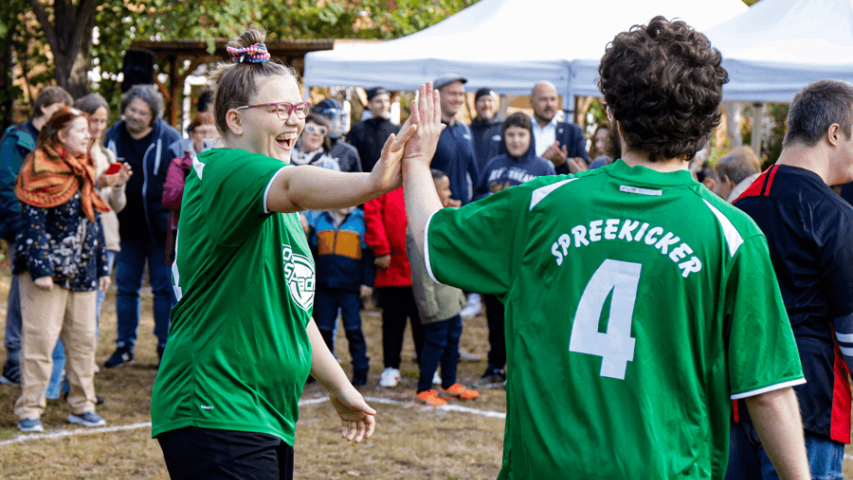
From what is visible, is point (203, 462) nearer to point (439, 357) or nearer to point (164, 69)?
point (439, 357)

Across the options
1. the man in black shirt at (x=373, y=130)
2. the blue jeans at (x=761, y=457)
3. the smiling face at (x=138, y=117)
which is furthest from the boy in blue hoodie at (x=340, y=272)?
the blue jeans at (x=761, y=457)

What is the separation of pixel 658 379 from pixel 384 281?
16.9ft

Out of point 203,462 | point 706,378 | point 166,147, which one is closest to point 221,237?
point 203,462

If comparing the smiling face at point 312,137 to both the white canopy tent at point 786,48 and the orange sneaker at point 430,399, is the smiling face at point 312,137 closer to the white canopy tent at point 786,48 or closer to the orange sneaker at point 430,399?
the orange sneaker at point 430,399

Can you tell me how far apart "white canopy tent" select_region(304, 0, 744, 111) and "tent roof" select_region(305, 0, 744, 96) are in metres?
0.01

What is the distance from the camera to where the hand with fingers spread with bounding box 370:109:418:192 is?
6.38ft

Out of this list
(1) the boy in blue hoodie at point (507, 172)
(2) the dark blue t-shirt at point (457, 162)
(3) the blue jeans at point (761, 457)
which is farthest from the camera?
(2) the dark blue t-shirt at point (457, 162)

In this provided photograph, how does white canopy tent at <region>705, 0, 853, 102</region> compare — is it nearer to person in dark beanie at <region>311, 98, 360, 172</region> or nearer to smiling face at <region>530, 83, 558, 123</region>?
smiling face at <region>530, 83, 558, 123</region>

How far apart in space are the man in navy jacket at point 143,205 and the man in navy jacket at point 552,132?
11.5 feet

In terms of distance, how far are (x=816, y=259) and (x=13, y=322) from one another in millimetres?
5908

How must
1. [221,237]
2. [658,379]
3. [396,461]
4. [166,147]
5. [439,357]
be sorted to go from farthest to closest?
1. [166,147]
2. [439,357]
3. [396,461]
4. [221,237]
5. [658,379]

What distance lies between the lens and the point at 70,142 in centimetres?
555

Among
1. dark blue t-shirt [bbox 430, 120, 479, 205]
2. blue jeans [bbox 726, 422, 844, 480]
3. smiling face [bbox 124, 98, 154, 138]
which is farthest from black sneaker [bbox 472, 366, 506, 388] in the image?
blue jeans [bbox 726, 422, 844, 480]

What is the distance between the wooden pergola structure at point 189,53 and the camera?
13562 millimetres
